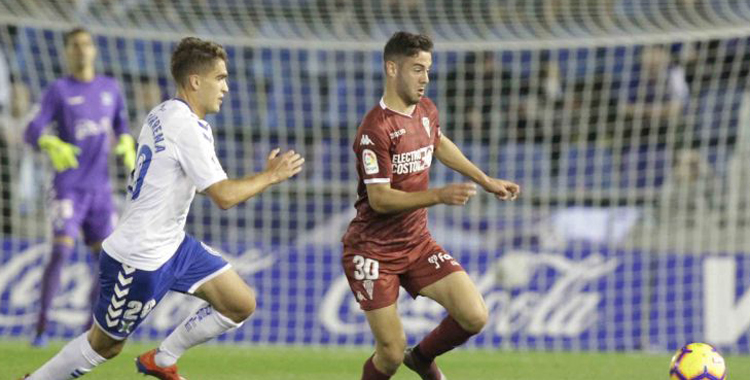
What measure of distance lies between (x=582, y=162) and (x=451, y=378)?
5205 mm

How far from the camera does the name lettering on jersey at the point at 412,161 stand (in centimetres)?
610

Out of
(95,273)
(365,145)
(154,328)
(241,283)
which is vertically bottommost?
(154,328)

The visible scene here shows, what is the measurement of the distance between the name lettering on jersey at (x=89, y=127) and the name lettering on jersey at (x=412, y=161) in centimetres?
364

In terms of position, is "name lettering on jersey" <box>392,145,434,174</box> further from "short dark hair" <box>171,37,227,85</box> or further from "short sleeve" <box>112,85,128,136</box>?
"short sleeve" <box>112,85,128,136</box>

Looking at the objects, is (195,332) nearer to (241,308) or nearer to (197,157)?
(241,308)

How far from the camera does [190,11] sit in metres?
12.4

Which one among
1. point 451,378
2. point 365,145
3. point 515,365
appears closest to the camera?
point 365,145

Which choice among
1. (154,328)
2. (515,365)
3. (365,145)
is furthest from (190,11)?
(365,145)

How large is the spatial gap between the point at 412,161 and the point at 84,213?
371cm

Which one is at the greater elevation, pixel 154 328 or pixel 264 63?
pixel 264 63

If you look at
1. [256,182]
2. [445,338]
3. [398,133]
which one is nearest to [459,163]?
[398,133]

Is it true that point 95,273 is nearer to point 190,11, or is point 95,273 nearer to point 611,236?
point 190,11

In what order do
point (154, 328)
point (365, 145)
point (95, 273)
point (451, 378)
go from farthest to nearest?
point (154, 328), point (95, 273), point (451, 378), point (365, 145)

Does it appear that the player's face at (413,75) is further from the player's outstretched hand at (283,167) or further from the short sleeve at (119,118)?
the short sleeve at (119,118)
